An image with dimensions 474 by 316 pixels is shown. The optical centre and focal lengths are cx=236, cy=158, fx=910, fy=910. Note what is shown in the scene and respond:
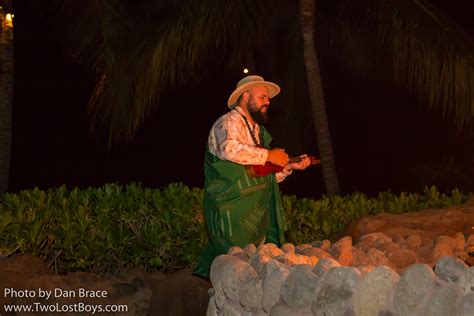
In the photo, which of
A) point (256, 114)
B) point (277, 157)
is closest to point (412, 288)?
point (277, 157)

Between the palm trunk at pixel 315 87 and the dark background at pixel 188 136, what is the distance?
5.65 metres

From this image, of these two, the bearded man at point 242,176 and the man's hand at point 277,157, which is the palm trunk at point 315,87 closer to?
the bearded man at point 242,176

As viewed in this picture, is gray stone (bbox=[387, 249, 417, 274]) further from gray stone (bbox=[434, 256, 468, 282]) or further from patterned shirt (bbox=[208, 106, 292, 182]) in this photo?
gray stone (bbox=[434, 256, 468, 282])

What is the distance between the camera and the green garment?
6.06m

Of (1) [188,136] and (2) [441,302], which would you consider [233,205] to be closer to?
(2) [441,302]

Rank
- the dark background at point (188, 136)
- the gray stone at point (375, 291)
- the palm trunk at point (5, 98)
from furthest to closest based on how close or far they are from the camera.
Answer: the dark background at point (188, 136) < the palm trunk at point (5, 98) < the gray stone at point (375, 291)

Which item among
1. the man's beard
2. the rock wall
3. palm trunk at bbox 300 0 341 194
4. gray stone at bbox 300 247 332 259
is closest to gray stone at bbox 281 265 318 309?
the rock wall

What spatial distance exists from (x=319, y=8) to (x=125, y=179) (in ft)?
23.9

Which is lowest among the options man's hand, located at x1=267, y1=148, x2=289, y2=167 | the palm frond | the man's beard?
man's hand, located at x1=267, y1=148, x2=289, y2=167

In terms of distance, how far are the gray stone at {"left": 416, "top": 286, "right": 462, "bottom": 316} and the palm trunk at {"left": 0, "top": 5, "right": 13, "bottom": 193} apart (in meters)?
6.36

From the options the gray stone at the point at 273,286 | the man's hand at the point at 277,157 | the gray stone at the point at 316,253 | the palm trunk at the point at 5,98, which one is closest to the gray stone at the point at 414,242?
the gray stone at the point at 316,253

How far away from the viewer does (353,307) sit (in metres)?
4.32

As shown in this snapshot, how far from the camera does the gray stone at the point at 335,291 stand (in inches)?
172

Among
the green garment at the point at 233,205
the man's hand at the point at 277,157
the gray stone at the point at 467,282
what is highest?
the man's hand at the point at 277,157
